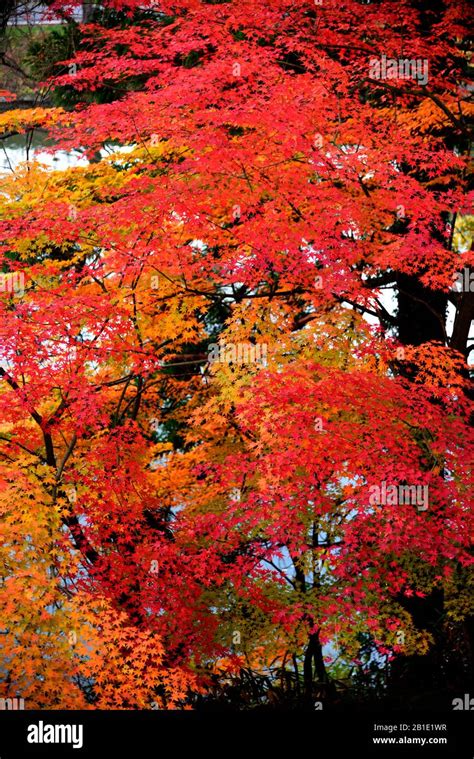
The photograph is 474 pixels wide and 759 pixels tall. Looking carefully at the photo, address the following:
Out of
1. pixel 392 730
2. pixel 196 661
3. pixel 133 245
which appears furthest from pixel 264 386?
pixel 392 730

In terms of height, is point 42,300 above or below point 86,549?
above

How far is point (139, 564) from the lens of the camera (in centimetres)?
948

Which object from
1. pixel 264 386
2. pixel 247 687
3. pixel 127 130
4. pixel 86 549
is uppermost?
pixel 127 130

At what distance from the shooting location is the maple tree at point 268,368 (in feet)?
29.4

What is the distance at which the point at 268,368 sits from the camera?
33.3 ft

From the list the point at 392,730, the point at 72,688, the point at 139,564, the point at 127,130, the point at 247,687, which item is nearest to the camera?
the point at 72,688

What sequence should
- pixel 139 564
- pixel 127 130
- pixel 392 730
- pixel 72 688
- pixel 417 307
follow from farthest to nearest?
1. pixel 417 307
2. pixel 127 130
3. pixel 139 564
4. pixel 392 730
5. pixel 72 688

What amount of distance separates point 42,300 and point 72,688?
4.72 meters

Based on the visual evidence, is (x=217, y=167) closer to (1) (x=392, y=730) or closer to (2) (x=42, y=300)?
(2) (x=42, y=300)

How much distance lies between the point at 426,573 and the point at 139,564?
13.5 feet

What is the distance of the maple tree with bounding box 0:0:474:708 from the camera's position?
29.4 ft

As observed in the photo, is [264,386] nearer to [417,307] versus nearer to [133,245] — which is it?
[133,245]

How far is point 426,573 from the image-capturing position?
10.8 m

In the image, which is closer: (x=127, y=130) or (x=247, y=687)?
(x=247, y=687)
